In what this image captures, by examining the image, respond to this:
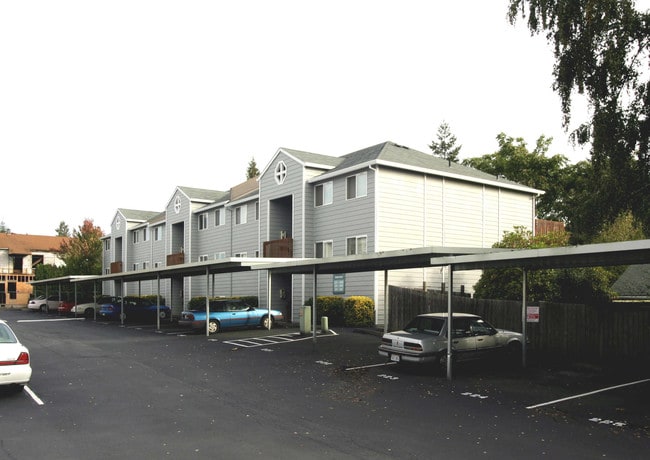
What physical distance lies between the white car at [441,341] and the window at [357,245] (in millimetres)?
11664

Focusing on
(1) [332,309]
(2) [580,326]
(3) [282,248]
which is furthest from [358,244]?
(2) [580,326]

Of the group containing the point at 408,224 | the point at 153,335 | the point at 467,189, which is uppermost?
the point at 467,189

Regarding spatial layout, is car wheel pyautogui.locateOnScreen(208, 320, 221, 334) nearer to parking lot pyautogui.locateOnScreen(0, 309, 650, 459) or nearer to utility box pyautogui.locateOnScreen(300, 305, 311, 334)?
utility box pyautogui.locateOnScreen(300, 305, 311, 334)

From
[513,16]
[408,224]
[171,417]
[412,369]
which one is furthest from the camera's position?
[408,224]

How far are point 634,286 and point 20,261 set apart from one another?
68.1 m

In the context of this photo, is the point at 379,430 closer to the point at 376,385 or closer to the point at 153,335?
the point at 376,385

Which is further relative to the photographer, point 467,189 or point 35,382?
point 467,189

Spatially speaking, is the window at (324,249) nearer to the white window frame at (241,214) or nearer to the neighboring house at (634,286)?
the white window frame at (241,214)

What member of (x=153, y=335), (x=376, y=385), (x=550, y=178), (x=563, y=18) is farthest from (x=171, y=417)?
(x=550, y=178)

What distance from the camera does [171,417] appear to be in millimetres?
9547

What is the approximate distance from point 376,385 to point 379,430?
3952 millimetres

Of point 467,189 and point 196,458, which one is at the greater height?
point 467,189

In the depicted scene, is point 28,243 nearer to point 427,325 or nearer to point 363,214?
point 363,214

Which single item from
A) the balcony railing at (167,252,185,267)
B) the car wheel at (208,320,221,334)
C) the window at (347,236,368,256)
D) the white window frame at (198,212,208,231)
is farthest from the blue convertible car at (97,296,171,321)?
the window at (347,236,368,256)
